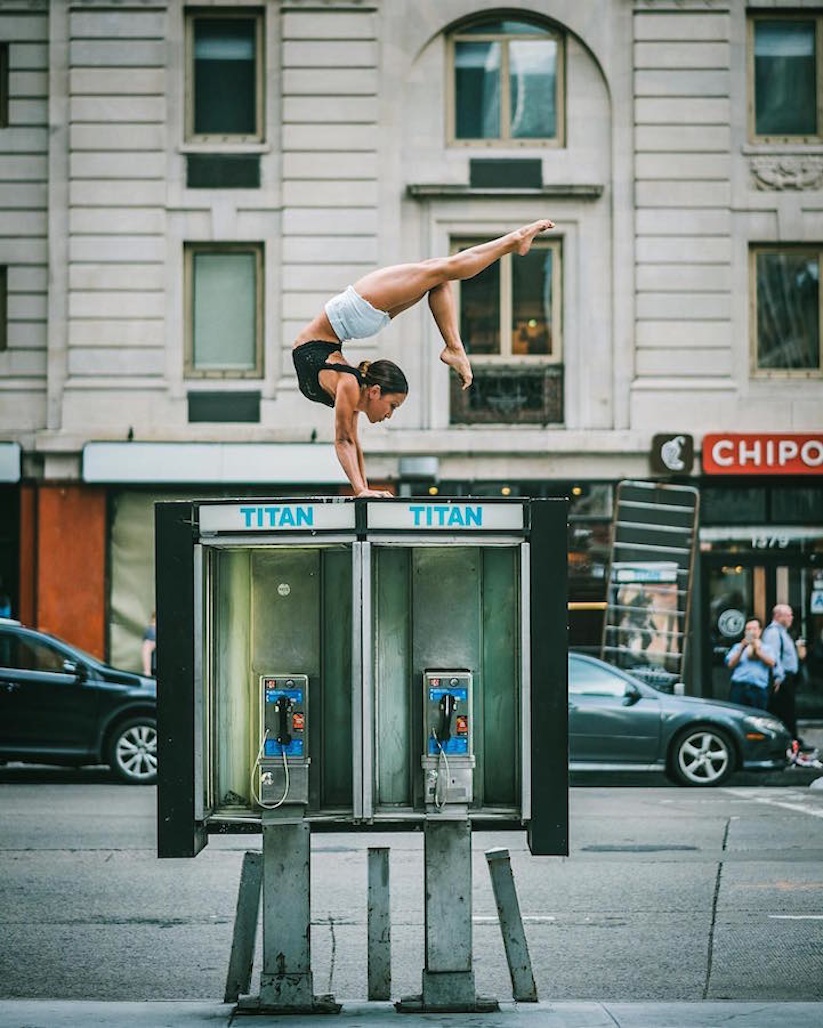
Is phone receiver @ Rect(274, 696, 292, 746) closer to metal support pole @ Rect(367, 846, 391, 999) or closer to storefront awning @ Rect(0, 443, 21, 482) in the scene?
metal support pole @ Rect(367, 846, 391, 999)

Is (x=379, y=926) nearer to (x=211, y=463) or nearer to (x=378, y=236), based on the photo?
(x=211, y=463)

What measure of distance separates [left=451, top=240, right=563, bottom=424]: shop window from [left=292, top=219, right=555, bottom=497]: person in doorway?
1587cm

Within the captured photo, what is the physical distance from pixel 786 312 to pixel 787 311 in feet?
0.09

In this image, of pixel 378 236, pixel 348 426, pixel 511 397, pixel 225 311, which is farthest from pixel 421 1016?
pixel 225 311

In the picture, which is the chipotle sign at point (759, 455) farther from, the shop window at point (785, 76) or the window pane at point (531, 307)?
the shop window at point (785, 76)

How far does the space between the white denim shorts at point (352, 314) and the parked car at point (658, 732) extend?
35.2 feet

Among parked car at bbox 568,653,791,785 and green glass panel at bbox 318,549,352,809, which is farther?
parked car at bbox 568,653,791,785

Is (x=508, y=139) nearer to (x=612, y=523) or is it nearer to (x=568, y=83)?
(x=568, y=83)

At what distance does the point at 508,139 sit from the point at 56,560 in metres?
8.53

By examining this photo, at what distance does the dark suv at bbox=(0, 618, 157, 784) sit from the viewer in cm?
1797

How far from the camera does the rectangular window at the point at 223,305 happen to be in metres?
24.1

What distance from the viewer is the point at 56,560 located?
23.7 m

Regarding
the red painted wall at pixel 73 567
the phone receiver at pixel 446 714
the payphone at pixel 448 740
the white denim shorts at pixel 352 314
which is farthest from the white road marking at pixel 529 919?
the red painted wall at pixel 73 567

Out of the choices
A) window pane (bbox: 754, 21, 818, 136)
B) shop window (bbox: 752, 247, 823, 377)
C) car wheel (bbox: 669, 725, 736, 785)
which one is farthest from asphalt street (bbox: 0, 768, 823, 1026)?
window pane (bbox: 754, 21, 818, 136)
